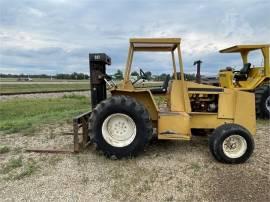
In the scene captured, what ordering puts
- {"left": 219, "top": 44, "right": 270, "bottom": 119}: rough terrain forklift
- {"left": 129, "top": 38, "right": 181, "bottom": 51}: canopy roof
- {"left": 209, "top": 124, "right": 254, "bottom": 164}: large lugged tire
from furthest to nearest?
{"left": 219, "top": 44, "right": 270, "bottom": 119}: rough terrain forklift < {"left": 129, "top": 38, "right": 181, "bottom": 51}: canopy roof < {"left": 209, "top": 124, "right": 254, "bottom": 164}: large lugged tire

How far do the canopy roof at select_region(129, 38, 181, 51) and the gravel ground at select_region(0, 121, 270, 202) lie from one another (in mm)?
2060

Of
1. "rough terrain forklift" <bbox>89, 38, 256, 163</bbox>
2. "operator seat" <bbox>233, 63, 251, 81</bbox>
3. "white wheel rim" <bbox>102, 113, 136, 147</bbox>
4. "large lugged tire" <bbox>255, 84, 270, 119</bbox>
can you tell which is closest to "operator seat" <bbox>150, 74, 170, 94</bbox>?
"rough terrain forklift" <bbox>89, 38, 256, 163</bbox>

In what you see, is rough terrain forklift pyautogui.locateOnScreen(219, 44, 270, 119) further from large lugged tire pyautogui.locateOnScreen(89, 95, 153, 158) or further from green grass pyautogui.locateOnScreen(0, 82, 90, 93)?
green grass pyautogui.locateOnScreen(0, 82, 90, 93)

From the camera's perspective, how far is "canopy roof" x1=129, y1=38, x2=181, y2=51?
6.23 meters

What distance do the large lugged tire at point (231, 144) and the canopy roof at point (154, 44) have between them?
184 cm

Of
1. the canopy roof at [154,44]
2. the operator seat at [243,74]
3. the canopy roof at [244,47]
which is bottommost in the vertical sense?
the operator seat at [243,74]

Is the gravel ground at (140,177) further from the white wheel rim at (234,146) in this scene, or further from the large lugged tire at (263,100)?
the large lugged tire at (263,100)

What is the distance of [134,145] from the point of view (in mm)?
6195

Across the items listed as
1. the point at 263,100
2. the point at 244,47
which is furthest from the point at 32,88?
the point at 263,100

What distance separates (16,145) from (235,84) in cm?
737

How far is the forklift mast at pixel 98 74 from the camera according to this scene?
6.81 meters

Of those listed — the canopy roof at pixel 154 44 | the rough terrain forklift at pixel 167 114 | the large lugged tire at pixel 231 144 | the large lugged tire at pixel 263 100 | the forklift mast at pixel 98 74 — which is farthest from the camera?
the large lugged tire at pixel 263 100

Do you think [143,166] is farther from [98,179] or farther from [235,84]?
[235,84]

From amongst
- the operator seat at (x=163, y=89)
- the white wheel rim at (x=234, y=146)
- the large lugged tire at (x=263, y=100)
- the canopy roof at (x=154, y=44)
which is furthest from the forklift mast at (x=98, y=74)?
the large lugged tire at (x=263, y=100)
